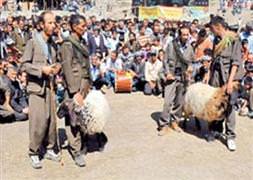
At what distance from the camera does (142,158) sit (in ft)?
25.4

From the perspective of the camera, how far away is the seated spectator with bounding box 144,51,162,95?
40.8 feet

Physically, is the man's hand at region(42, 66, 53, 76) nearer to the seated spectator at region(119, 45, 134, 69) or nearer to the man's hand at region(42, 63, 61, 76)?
the man's hand at region(42, 63, 61, 76)

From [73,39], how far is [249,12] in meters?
26.4

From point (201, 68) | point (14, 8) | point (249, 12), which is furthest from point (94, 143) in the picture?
point (14, 8)

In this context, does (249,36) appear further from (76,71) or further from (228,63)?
(76,71)

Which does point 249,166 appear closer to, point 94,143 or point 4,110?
point 94,143

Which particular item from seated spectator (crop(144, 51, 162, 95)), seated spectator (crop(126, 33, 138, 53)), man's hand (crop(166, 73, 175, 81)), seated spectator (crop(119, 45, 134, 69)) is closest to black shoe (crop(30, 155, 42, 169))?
man's hand (crop(166, 73, 175, 81))

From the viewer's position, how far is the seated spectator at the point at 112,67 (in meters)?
13.3

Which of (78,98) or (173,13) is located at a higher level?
(78,98)

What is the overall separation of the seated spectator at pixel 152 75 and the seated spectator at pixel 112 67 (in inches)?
36.3

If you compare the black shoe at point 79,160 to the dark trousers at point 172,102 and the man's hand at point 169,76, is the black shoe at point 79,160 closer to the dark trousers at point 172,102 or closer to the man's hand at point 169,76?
the dark trousers at point 172,102

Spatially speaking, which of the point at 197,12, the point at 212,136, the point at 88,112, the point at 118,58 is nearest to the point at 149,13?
the point at 197,12

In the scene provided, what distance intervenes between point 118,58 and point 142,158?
257 inches

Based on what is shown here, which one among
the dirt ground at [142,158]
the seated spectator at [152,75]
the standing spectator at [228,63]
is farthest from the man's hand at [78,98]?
the seated spectator at [152,75]
